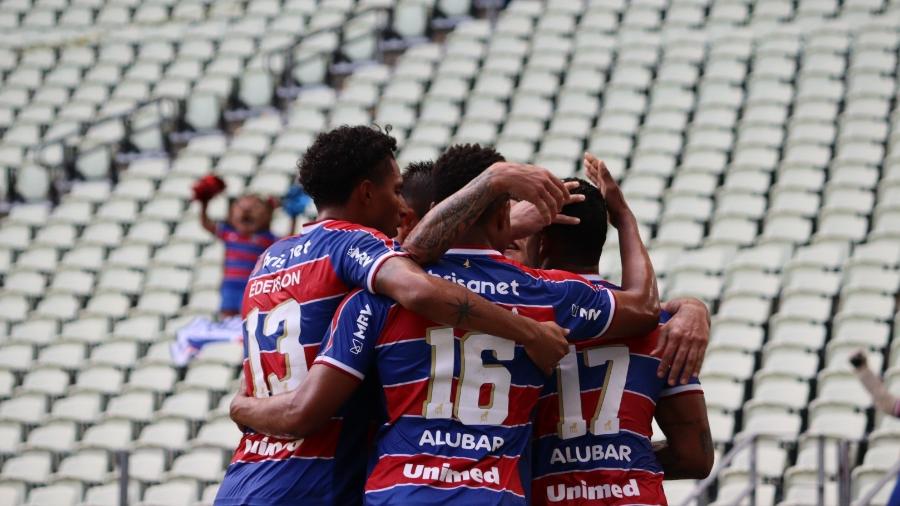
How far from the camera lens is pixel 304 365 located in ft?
12.6

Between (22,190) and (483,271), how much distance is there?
11.4m

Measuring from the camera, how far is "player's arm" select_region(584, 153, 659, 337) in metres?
3.89

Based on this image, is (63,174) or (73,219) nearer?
(73,219)

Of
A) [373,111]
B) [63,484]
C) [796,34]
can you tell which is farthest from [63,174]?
[796,34]

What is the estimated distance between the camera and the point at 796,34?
45.6 feet

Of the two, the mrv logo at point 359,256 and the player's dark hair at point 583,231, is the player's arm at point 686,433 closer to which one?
the player's dark hair at point 583,231

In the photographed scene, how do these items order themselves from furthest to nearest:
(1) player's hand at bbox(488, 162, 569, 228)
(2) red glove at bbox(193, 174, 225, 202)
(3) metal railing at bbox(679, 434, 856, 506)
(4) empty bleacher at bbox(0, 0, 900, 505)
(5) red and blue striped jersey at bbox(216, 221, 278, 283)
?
(5) red and blue striped jersey at bbox(216, 221, 278, 283), (2) red glove at bbox(193, 174, 225, 202), (4) empty bleacher at bbox(0, 0, 900, 505), (3) metal railing at bbox(679, 434, 856, 506), (1) player's hand at bbox(488, 162, 569, 228)

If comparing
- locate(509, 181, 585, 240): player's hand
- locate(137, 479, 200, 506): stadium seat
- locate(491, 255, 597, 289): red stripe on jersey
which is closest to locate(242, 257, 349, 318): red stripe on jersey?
locate(491, 255, 597, 289): red stripe on jersey

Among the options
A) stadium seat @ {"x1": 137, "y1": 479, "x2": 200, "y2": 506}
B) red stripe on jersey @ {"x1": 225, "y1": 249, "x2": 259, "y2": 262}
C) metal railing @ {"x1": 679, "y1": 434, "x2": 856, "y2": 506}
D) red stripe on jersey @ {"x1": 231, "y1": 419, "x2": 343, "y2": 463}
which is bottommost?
stadium seat @ {"x1": 137, "y1": 479, "x2": 200, "y2": 506}

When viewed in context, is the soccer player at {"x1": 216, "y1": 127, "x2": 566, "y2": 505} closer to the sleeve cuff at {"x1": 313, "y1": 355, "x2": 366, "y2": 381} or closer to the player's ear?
the player's ear

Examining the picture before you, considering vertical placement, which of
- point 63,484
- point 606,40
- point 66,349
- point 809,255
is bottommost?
point 63,484

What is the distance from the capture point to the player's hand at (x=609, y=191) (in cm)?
414

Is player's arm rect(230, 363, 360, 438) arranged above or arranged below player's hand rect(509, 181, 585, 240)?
below

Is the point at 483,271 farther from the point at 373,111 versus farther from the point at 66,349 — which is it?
the point at 373,111
